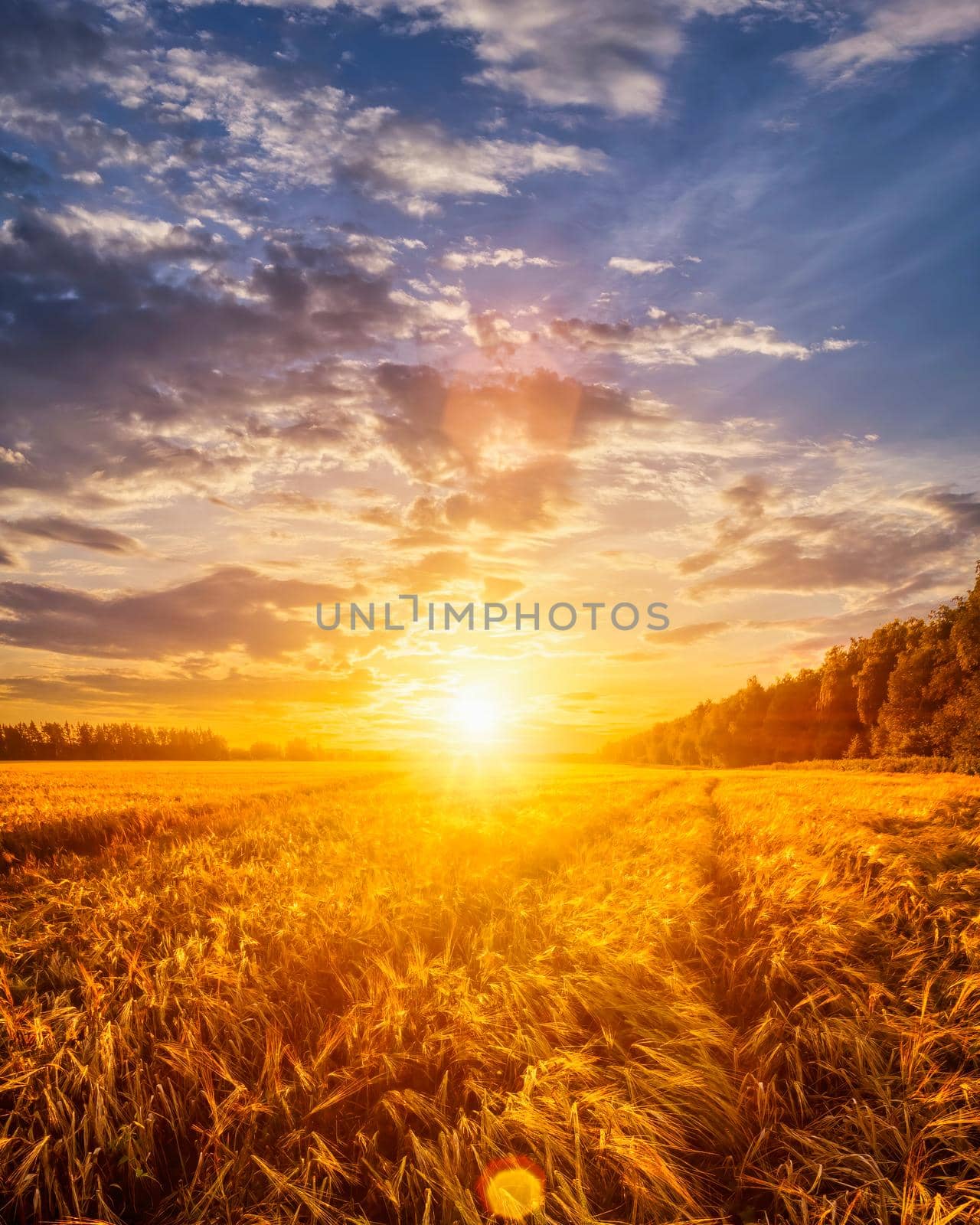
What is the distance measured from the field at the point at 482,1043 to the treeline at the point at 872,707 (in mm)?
39311

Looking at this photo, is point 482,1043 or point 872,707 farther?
point 872,707

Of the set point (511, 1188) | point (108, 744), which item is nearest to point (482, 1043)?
point (511, 1188)

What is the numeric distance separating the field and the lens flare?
0.05 metres

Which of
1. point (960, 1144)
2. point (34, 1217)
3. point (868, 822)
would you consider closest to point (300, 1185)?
point (34, 1217)

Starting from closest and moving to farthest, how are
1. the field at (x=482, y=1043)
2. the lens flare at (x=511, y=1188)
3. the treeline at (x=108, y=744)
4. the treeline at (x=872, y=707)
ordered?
the lens flare at (x=511, y=1188)
the field at (x=482, y=1043)
the treeline at (x=872, y=707)
the treeline at (x=108, y=744)

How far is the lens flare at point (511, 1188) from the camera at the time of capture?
2.68 meters

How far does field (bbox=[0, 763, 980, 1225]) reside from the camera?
113 inches

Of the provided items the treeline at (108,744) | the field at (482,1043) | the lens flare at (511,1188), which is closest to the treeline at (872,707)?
the field at (482,1043)

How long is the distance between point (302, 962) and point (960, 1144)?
169 inches

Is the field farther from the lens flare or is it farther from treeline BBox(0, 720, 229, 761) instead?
treeline BBox(0, 720, 229, 761)

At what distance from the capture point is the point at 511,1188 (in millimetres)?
2818

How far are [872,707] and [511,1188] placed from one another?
67451 millimetres

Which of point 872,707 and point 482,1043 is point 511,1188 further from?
point 872,707

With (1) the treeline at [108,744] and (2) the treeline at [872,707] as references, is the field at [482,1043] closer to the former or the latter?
(2) the treeline at [872,707]
